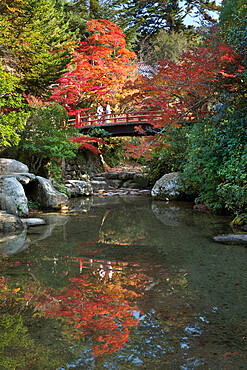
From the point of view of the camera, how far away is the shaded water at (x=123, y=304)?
2.05 metres

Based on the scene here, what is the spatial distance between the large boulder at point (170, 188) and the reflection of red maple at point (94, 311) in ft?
28.1

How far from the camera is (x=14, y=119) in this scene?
7973 millimetres

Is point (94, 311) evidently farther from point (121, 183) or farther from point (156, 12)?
point (156, 12)

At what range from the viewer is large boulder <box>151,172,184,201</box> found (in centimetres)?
1159

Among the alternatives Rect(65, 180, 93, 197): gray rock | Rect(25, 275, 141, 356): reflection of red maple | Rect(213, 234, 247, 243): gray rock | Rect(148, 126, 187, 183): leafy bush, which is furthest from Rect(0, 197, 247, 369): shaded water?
Rect(65, 180, 93, 197): gray rock

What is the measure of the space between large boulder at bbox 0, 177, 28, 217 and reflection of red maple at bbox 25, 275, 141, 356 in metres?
4.19

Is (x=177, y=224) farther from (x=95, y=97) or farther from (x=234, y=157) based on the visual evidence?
(x=95, y=97)

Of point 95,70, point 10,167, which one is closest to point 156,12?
point 95,70

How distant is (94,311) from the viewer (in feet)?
8.79

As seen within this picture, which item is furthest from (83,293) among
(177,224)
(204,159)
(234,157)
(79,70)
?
(79,70)

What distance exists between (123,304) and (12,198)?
5103mm

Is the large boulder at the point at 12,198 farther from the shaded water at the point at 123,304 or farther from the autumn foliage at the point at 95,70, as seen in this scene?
the autumn foliage at the point at 95,70

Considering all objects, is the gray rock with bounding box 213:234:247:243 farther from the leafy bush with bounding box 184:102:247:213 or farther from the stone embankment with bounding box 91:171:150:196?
the stone embankment with bounding box 91:171:150:196

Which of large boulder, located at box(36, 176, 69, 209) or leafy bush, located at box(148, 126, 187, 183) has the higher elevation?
leafy bush, located at box(148, 126, 187, 183)
